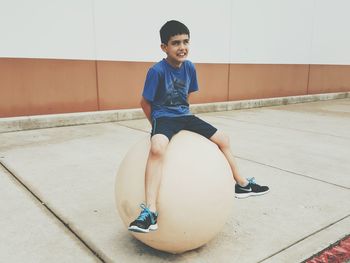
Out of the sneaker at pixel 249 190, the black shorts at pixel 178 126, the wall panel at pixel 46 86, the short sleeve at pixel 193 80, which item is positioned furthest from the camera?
the wall panel at pixel 46 86

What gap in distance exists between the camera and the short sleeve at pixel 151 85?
8.88 ft

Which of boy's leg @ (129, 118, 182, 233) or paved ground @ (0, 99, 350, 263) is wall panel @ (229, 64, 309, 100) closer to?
paved ground @ (0, 99, 350, 263)

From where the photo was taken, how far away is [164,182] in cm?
232

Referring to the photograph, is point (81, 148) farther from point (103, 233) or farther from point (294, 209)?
point (294, 209)

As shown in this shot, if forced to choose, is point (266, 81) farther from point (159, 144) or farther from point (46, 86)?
point (159, 144)

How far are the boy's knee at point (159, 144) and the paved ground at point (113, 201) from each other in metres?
0.73

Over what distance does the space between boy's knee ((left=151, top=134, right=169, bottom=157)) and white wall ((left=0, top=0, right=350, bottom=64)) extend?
506 centimetres

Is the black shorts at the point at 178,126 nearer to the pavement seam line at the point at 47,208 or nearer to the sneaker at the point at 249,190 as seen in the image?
the sneaker at the point at 249,190

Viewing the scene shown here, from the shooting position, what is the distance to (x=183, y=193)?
7.51 ft

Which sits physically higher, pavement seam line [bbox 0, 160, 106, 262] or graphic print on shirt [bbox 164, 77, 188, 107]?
graphic print on shirt [bbox 164, 77, 188, 107]

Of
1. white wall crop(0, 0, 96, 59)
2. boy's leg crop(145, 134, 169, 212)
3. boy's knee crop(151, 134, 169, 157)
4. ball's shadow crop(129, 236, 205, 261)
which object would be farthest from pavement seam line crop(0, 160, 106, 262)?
white wall crop(0, 0, 96, 59)

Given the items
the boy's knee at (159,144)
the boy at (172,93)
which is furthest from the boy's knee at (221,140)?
the boy's knee at (159,144)

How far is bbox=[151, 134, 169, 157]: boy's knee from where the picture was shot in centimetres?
237

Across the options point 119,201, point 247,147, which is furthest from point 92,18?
point 119,201
